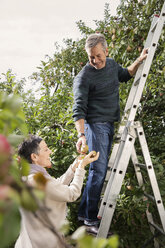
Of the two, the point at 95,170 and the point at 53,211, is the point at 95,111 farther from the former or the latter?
the point at 53,211

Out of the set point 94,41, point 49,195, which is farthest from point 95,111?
point 49,195

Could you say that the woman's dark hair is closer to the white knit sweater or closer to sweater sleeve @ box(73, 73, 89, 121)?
the white knit sweater

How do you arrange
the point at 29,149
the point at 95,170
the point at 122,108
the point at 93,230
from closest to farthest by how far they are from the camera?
the point at 29,149, the point at 93,230, the point at 95,170, the point at 122,108

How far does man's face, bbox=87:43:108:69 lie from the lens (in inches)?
85.7

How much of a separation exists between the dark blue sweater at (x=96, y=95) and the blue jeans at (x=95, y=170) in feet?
0.30

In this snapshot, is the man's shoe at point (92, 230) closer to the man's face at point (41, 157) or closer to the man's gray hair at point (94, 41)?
the man's face at point (41, 157)

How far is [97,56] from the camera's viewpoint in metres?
2.22

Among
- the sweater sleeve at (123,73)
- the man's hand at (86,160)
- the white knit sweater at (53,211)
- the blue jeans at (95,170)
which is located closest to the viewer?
the white knit sweater at (53,211)

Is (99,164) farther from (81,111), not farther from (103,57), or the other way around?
(103,57)

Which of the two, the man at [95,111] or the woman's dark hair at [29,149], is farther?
the man at [95,111]

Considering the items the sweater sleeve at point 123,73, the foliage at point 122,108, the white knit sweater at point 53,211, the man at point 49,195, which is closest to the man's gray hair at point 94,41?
the sweater sleeve at point 123,73

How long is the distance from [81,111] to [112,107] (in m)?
0.30

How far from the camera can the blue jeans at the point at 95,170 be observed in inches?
83.0

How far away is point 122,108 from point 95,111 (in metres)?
0.77
